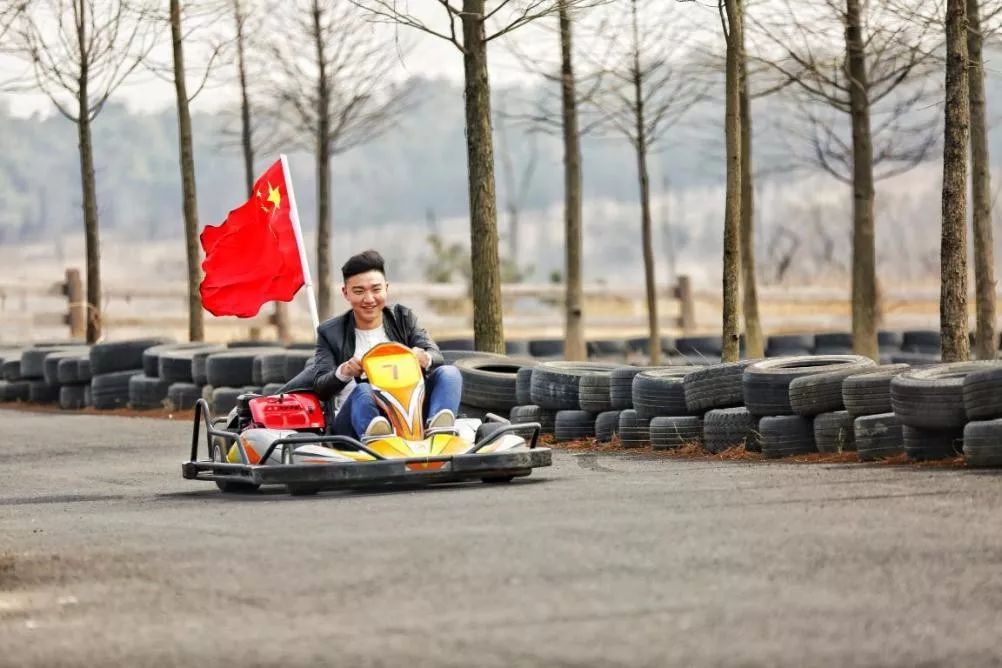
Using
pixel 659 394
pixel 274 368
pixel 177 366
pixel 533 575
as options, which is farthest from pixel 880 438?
pixel 177 366

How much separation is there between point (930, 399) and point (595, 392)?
352cm

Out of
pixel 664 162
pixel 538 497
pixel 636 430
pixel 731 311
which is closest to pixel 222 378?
pixel 731 311

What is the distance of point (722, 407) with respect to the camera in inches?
471

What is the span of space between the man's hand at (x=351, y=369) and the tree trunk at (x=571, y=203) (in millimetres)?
11809

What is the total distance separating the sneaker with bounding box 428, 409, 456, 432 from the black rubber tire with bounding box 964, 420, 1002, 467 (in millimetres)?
2683

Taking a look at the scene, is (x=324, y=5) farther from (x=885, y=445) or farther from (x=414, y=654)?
(x=414, y=654)

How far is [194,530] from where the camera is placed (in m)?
8.09

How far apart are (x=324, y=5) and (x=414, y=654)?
22329mm

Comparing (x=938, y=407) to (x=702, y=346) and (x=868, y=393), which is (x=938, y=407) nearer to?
(x=868, y=393)

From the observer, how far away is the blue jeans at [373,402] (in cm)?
972

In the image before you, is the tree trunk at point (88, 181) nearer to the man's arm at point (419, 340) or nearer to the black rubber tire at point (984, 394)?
the man's arm at point (419, 340)

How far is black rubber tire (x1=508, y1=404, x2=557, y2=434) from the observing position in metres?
13.4

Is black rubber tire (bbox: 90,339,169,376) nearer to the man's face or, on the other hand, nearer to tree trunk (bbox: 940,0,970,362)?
tree trunk (bbox: 940,0,970,362)

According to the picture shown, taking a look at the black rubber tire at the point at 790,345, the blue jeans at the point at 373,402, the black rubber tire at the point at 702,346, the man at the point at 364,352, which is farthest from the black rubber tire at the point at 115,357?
the blue jeans at the point at 373,402
